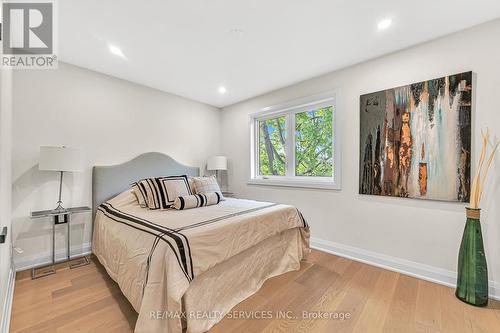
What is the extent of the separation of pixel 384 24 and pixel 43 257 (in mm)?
4080

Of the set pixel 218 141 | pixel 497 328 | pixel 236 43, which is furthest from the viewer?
pixel 218 141

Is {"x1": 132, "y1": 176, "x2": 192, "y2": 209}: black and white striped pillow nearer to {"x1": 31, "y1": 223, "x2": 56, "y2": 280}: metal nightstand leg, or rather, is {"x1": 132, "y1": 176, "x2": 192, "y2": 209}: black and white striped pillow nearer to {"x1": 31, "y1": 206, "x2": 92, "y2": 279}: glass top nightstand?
{"x1": 31, "y1": 206, "x2": 92, "y2": 279}: glass top nightstand

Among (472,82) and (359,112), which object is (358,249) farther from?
(472,82)

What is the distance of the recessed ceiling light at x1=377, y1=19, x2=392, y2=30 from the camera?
5.95ft

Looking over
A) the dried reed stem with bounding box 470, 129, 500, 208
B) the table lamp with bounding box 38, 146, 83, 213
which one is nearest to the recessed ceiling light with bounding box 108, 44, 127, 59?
the table lamp with bounding box 38, 146, 83, 213

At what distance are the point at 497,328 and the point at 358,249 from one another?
3.74 feet

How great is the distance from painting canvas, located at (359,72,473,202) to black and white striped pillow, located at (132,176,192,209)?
7.09ft

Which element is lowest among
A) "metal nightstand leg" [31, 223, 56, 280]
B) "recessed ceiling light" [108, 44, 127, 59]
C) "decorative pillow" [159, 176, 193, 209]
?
"metal nightstand leg" [31, 223, 56, 280]

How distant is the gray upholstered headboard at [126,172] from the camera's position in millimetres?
2605

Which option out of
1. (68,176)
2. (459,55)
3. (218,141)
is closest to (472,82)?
(459,55)

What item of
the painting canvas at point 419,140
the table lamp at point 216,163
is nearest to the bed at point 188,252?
the painting canvas at point 419,140

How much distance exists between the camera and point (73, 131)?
250cm

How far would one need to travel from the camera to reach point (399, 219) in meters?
2.25

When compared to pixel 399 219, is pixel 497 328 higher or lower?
lower
